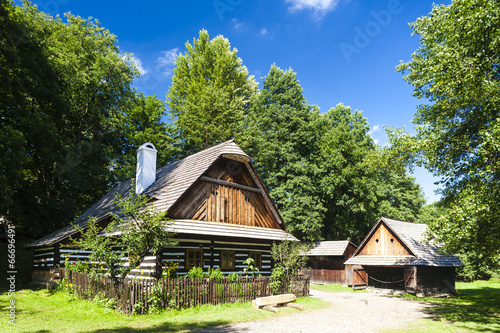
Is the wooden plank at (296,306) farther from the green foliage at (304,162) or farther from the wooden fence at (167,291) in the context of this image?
the green foliage at (304,162)

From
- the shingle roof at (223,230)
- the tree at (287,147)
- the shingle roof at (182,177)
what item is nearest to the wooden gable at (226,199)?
the shingle roof at (182,177)

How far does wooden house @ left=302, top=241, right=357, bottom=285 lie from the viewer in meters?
30.6

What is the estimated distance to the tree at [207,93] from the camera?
3300cm

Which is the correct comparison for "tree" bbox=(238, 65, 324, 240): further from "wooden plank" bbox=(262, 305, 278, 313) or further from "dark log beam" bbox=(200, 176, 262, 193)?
"wooden plank" bbox=(262, 305, 278, 313)

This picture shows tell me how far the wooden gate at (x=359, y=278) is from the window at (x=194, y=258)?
16927 millimetres

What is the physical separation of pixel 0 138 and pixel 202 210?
11.4 m

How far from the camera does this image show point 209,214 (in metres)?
16.7

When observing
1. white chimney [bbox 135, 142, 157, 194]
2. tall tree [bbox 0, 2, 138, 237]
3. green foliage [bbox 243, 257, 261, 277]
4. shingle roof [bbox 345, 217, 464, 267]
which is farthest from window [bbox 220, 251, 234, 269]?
shingle roof [bbox 345, 217, 464, 267]

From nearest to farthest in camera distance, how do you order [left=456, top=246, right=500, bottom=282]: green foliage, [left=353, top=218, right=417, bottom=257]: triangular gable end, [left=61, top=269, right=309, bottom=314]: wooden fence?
[left=61, top=269, right=309, bottom=314]: wooden fence, [left=353, top=218, right=417, bottom=257]: triangular gable end, [left=456, top=246, right=500, bottom=282]: green foliage

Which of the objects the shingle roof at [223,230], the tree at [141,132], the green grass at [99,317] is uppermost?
the tree at [141,132]

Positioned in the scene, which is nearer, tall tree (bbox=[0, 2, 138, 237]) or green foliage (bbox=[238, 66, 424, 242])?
tall tree (bbox=[0, 2, 138, 237])

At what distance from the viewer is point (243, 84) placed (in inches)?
1564

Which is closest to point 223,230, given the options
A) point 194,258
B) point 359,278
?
point 194,258

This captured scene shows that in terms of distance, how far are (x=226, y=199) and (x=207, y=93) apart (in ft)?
59.7
